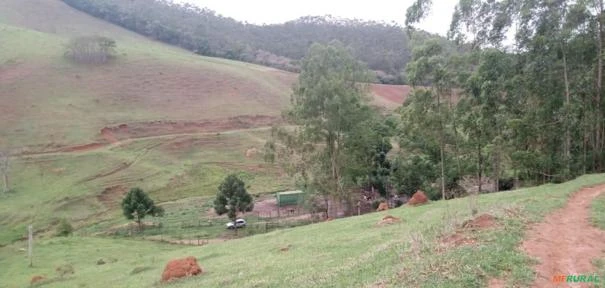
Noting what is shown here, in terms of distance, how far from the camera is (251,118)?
94938 millimetres

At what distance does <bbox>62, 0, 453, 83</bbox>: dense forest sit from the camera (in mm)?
141125

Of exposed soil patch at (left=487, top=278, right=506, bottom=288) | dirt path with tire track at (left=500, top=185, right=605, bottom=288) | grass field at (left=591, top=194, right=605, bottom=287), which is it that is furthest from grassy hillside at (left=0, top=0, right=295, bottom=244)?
exposed soil patch at (left=487, top=278, right=506, bottom=288)

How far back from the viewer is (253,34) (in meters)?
179

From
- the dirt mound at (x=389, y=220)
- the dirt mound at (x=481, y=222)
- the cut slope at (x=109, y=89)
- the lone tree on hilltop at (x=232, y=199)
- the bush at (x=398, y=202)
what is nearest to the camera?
the dirt mound at (x=481, y=222)

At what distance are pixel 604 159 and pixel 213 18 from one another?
167497 millimetres

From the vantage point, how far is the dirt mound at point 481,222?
15542mm

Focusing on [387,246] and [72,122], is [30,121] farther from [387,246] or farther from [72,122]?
[387,246]

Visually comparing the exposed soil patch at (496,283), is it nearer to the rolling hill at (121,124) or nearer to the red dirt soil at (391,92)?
the rolling hill at (121,124)

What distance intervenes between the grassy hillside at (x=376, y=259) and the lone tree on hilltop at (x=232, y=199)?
1929 centimetres

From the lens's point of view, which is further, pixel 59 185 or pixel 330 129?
pixel 59 185

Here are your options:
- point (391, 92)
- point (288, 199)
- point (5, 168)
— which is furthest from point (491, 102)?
point (391, 92)

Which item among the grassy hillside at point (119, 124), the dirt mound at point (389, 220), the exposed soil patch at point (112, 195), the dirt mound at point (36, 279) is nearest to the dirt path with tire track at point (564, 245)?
the dirt mound at point (389, 220)

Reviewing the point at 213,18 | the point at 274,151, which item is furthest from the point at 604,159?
the point at 213,18

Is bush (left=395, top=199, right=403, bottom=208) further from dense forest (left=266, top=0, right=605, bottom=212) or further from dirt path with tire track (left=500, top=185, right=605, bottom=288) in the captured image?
dirt path with tire track (left=500, top=185, right=605, bottom=288)
